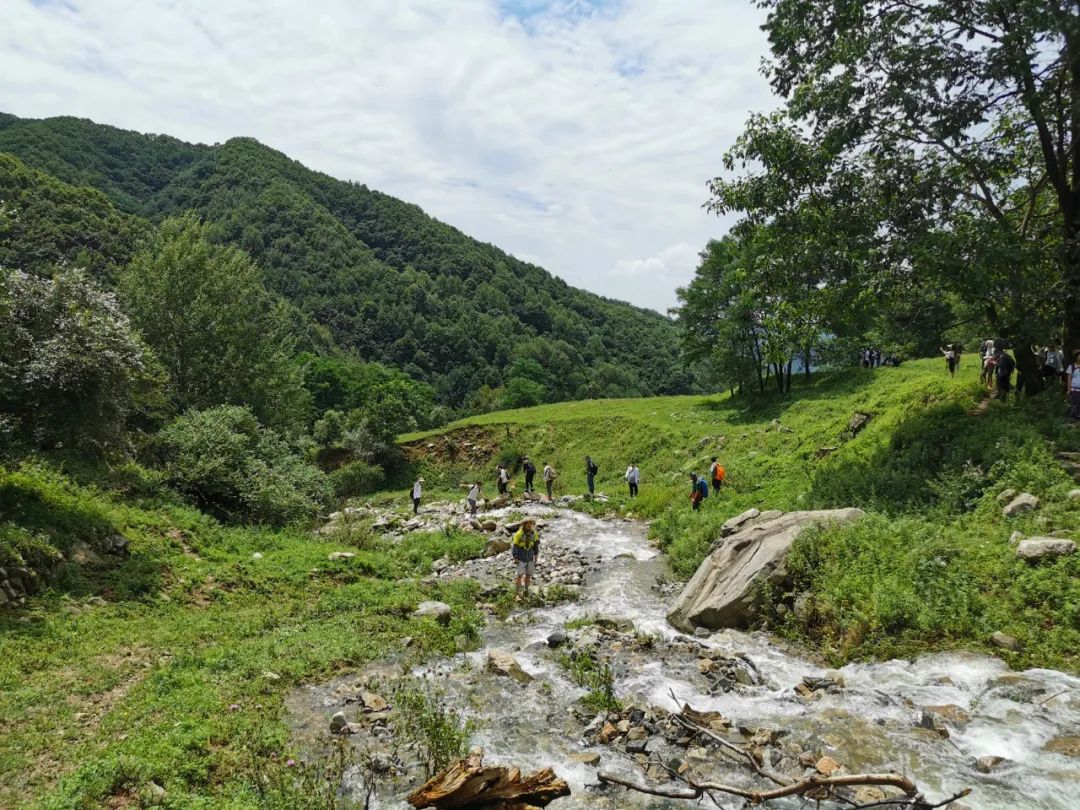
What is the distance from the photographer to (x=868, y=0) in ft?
55.1

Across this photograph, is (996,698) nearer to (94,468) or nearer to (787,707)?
(787,707)

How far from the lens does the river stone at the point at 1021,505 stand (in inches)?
489

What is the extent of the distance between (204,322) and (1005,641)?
3879 cm

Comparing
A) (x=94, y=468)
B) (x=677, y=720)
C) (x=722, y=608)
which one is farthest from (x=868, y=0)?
(x=94, y=468)

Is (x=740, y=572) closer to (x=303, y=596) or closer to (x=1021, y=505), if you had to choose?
(x=1021, y=505)

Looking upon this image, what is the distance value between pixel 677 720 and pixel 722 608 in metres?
5.02

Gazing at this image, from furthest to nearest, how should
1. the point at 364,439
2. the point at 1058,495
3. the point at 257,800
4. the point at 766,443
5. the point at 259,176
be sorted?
the point at 259,176
the point at 364,439
the point at 766,443
the point at 1058,495
the point at 257,800

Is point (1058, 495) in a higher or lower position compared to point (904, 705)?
higher

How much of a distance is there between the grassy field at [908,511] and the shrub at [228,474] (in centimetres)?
1402

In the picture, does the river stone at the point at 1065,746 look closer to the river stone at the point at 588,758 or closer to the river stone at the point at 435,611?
the river stone at the point at 588,758

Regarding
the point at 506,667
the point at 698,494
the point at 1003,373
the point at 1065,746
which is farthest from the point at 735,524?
the point at 1065,746

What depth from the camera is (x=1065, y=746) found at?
7039mm

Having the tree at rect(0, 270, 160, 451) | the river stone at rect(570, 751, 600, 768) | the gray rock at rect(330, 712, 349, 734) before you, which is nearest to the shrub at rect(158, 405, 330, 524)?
the tree at rect(0, 270, 160, 451)

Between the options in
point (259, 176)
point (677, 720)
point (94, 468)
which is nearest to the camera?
point (677, 720)
